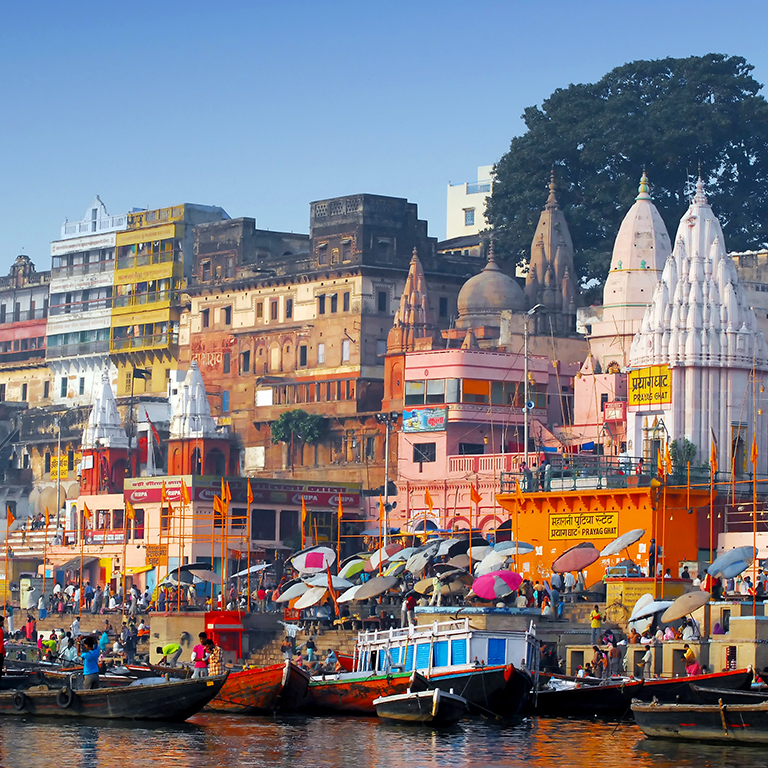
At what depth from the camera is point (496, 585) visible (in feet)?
129

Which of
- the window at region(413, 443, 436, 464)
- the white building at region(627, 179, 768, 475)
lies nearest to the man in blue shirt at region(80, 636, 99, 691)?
the white building at region(627, 179, 768, 475)

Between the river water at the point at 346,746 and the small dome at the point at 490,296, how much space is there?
1416 inches

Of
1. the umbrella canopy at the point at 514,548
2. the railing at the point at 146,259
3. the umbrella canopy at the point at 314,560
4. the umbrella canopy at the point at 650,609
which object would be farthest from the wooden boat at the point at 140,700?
Result: the railing at the point at 146,259

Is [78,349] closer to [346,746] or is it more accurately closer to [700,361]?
[700,361]

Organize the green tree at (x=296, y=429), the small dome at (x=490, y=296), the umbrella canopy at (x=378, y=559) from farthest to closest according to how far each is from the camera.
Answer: the green tree at (x=296, y=429) → the small dome at (x=490, y=296) → the umbrella canopy at (x=378, y=559)

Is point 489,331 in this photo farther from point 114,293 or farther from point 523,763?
point 523,763

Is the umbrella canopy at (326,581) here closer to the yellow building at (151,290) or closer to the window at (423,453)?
the window at (423,453)

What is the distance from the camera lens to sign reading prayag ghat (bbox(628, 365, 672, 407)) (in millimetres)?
52281

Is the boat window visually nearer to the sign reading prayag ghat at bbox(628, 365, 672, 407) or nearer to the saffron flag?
the sign reading prayag ghat at bbox(628, 365, 672, 407)

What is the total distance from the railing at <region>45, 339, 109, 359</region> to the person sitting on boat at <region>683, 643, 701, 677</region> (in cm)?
5401

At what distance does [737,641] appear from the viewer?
3475 cm

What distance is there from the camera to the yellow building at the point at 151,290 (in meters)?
83.1

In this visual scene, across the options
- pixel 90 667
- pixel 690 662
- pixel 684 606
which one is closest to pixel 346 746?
pixel 90 667

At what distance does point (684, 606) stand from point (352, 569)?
13420 mm
